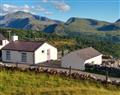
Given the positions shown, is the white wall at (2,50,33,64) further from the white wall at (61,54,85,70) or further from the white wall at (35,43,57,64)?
the white wall at (61,54,85,70)

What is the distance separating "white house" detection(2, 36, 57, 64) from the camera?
4741cm

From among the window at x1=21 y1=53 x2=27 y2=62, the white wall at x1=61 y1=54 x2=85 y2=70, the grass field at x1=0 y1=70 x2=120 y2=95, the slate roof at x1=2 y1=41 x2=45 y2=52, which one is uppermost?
the slate roof at x1=2 y1=41 x2=45 y2=52

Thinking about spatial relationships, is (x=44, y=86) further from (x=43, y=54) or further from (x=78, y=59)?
(x=43, y=54)

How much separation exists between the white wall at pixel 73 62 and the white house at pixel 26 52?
4.14 meters

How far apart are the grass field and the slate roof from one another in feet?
65.6

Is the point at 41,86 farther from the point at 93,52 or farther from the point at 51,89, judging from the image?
the point at 93,52

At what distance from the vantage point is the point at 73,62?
148ft

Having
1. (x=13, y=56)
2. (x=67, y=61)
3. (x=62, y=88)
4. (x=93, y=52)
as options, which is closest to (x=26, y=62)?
(x=13, y=56)

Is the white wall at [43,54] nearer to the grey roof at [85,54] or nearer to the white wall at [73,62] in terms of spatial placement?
the white wall at [73,62]

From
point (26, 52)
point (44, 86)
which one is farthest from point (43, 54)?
point (44, 86)

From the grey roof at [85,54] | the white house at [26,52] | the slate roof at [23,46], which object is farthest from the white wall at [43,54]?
the grey roof at [85,54]

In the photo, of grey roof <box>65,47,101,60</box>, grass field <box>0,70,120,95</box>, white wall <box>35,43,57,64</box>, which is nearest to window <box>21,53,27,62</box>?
white wall <box>35,43,57,64</box>

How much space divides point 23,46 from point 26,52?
1.50 metres

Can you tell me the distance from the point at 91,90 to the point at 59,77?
15.6 feet
